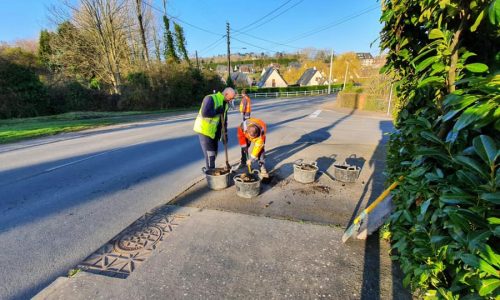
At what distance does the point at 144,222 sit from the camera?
3.75 m

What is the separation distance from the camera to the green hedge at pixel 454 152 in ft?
3.97

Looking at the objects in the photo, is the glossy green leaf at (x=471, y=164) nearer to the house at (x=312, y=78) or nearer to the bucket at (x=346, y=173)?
the bucket at (x=346, y=173)

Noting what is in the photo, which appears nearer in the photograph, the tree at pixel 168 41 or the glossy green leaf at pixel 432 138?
the glossy green leaf at pixel 432 138

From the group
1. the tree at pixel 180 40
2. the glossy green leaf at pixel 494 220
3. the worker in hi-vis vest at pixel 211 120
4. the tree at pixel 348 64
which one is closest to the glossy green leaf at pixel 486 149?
the glossy green leaf at pixel 494 220

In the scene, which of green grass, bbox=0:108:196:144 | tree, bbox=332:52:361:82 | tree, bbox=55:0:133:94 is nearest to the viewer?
green grass, bbox=0:108:196:144

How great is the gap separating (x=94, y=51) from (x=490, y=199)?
2720 cm

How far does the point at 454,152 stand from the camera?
5.24 feet

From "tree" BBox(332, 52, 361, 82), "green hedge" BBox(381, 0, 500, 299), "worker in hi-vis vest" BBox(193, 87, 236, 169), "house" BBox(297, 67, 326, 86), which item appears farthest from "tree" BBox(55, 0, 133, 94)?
"house" BBox(297, 67, 326, 86)

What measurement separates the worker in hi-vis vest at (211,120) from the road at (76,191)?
2.82ft

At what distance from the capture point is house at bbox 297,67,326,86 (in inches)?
2685

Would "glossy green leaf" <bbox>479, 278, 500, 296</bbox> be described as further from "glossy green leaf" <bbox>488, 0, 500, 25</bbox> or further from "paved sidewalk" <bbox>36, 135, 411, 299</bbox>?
"paved sidewalk" <bbox>36, 135, 411, 299</bbox>

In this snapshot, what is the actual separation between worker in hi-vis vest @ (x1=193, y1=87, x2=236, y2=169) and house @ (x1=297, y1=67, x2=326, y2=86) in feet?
222

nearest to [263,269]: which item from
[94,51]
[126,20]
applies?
[94,51]

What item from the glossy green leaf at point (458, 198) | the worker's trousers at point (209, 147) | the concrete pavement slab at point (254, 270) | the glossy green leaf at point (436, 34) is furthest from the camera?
the worker's trousers at point (209, 147)
